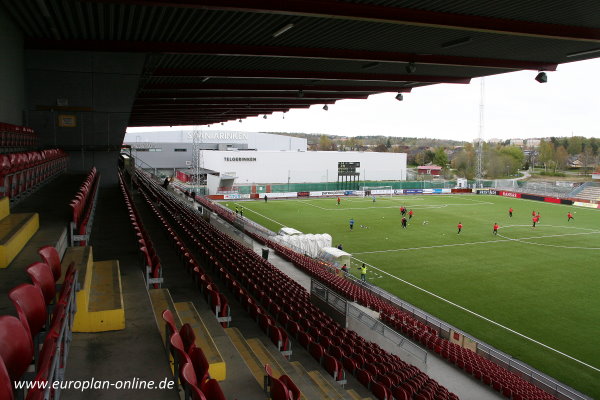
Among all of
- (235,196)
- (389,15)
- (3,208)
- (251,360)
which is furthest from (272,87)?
(235,196)

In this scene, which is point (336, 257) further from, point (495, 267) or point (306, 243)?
point (495, 267)

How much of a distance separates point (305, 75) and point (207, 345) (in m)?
16.1

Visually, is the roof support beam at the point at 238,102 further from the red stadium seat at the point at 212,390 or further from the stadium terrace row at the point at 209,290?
the red stadium seat at the point at 212,390

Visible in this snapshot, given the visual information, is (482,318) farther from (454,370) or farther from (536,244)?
(536,244)

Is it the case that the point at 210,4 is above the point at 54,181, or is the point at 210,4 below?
above

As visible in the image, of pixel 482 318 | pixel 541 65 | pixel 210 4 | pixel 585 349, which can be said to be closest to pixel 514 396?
pixel 585 349

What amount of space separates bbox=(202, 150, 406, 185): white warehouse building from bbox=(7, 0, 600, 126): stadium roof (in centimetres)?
4419

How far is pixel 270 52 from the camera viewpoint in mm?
14359

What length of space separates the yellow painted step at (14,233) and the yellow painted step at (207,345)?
2.08 m

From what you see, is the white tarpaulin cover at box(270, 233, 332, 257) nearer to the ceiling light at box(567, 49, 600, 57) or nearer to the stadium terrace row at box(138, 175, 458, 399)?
the stadium terrace row at box(138, 175, 458, 399)

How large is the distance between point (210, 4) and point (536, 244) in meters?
30.1

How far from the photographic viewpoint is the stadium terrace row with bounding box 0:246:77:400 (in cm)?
206

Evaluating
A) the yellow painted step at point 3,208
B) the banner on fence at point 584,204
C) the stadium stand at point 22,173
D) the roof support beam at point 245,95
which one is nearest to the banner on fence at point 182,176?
the roof support beam at point 245,95

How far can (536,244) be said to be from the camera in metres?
31.7
